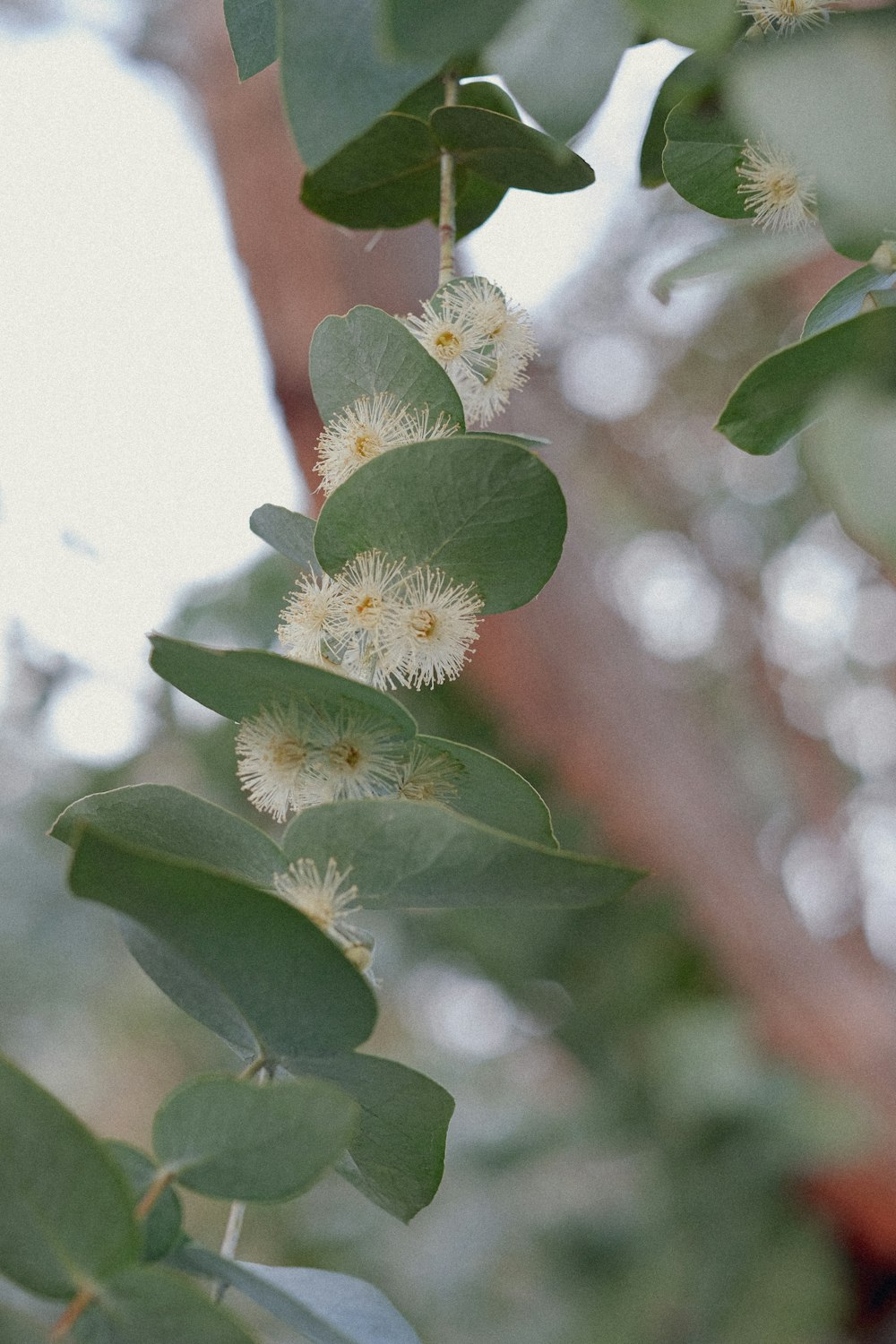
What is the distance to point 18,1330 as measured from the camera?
0.32 m

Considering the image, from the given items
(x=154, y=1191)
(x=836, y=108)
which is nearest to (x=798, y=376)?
(x=836, y=108)

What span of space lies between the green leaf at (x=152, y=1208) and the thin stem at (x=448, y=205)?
317mm

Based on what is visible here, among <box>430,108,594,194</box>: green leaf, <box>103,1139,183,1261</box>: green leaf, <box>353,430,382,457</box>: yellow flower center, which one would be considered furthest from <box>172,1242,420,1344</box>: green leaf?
<box>430,108,594,194</box>: green leaf

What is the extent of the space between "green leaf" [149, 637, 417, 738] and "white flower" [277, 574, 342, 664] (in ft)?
0.14

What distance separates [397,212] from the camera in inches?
19.9

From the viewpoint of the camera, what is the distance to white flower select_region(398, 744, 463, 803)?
36 cm

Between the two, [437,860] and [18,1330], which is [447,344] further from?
[18,1330]

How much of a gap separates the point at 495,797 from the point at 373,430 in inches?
5.1

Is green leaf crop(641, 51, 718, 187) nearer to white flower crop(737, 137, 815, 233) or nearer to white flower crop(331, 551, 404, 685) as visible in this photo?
white flower crop(737, 137, 815, 233)

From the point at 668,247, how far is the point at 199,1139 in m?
3.66

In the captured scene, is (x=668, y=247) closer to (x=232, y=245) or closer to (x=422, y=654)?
(x=232, y=245)

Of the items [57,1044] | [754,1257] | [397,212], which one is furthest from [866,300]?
[57,1044]

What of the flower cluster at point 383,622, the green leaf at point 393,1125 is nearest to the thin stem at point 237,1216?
the green leaf at point 393,1125

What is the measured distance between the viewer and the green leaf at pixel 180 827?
33 centimetres
